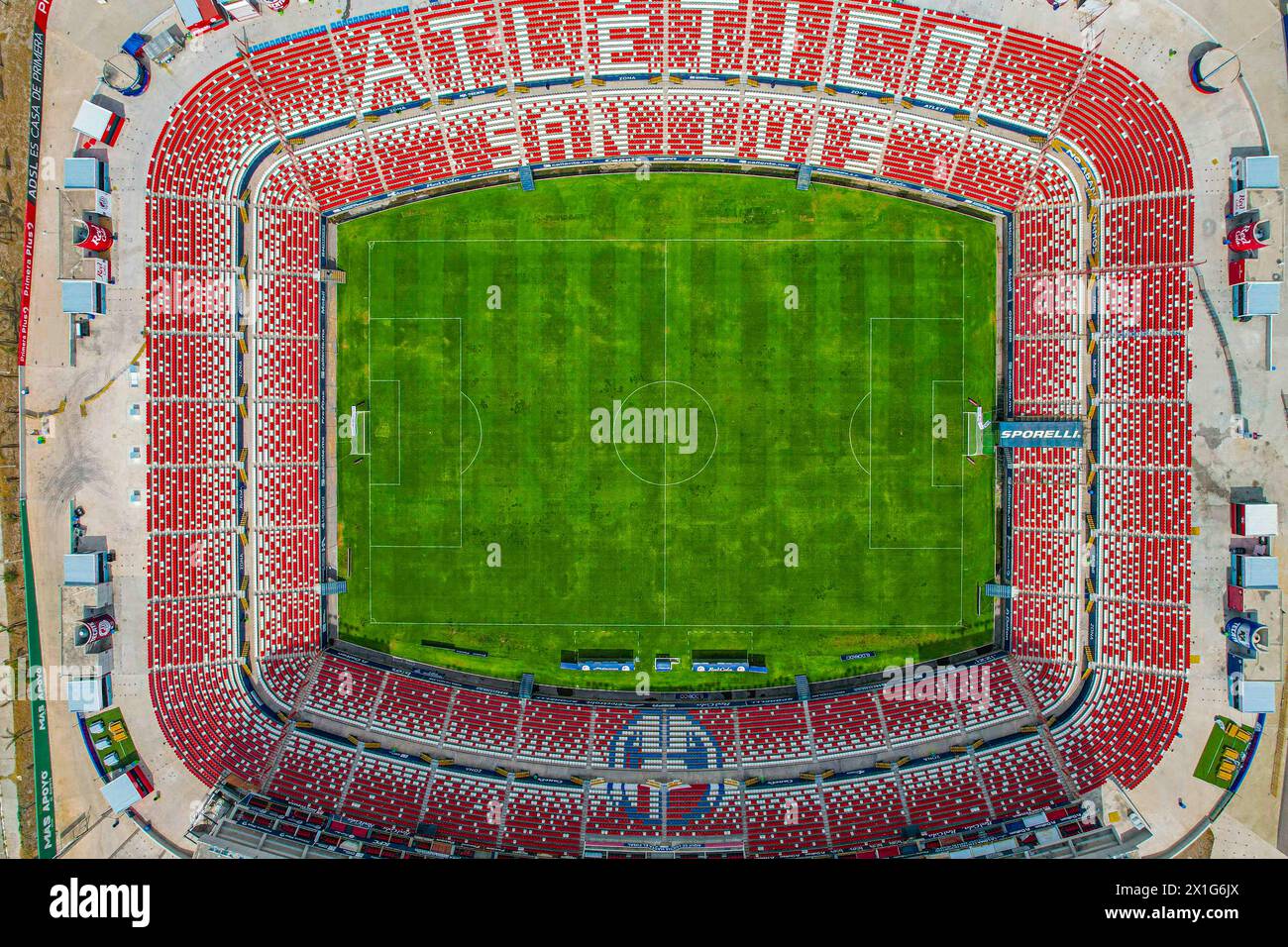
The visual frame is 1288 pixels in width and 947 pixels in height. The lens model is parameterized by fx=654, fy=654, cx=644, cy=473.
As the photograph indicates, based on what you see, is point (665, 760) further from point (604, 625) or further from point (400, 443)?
point (400, 443)

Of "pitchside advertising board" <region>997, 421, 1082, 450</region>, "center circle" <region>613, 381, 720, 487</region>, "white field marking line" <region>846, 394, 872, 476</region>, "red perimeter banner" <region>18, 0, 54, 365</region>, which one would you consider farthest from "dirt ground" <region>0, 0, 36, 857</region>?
"pitchside advertising board" <region>997, 421, 1082, 450</region>

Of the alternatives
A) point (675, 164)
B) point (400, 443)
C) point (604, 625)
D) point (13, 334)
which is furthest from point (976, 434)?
point (13, 334)

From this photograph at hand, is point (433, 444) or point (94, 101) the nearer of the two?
point (94, 101)

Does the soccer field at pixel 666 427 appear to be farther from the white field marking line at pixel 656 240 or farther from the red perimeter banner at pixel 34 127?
the red perimeter banner at pixel 34 127

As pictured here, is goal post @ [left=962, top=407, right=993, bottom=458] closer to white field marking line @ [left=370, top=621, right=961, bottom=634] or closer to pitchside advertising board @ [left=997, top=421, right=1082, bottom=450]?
pitchside advertising board @ [left=997, top=421, right=1082, bottom=450]

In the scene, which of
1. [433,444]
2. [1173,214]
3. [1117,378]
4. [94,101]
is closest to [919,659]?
[1117,378]

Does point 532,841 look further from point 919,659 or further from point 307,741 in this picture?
point 919,659

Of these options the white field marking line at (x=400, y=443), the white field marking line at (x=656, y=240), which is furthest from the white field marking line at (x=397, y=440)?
the white field marking line at (x=656, y=240)
